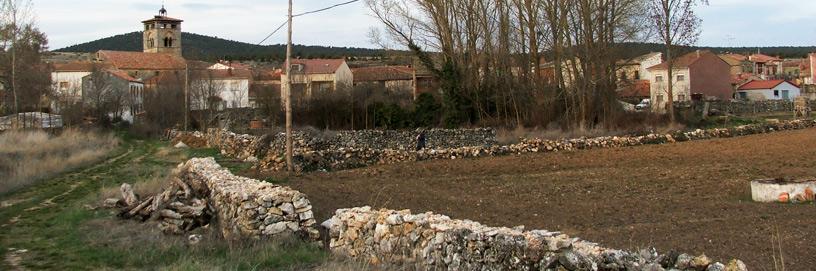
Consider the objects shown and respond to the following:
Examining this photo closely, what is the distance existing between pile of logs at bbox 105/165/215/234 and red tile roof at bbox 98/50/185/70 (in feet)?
287

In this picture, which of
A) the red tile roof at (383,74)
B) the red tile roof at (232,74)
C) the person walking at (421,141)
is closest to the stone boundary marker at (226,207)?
the person walking at (421,141)

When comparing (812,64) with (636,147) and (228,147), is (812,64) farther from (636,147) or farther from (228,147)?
(228,147)

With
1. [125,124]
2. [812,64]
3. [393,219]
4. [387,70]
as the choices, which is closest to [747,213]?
[393,219]

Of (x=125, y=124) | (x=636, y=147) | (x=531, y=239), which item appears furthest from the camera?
(x=125, y=124)

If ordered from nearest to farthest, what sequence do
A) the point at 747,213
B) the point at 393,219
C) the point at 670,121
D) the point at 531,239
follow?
the point at 531,239 < the point at 393,219 < the point at 747,213 < the point at 670,121

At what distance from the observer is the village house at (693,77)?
64938mm

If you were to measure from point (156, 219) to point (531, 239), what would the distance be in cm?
790

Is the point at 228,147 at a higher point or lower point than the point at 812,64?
lower

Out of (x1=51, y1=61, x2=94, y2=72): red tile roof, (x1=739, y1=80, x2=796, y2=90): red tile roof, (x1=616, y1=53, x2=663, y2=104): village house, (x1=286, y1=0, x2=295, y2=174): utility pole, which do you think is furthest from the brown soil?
(x1=51, y1=61, x2=94, y2=72): red tile roof

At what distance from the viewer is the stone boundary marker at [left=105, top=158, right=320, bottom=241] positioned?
10742mm

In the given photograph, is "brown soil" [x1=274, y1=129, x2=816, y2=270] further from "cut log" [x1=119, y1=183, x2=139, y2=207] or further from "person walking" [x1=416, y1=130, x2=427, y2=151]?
"person walking" [x1=416, y1=130, x2=427, y2=151]

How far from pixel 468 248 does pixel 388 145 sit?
27.9 metres

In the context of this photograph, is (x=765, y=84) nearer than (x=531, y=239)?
No

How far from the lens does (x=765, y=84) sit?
7569cm
